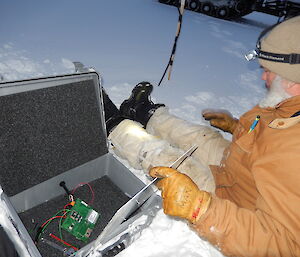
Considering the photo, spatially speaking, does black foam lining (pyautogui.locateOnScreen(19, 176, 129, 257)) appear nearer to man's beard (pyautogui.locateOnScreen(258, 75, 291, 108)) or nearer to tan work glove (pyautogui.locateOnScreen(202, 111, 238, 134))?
tan work glove (pyautogui.locateOnScreen(202, 111, 238, 134))

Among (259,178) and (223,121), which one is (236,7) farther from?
(259,178)

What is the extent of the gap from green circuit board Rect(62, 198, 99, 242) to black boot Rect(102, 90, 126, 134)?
58cm

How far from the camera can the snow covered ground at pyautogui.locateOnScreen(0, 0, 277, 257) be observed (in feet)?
4.50

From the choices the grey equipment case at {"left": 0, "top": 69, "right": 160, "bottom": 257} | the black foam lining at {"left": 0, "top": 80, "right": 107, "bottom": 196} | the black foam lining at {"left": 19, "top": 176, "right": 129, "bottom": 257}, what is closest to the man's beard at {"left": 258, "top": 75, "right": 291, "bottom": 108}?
the grey equipment case at {"left": 0, "top": 69, "right": 160, "bottom": 257}

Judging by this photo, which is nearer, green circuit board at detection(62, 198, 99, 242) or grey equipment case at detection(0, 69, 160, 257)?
grey equipment case at detection(0, 69, 160, 257)

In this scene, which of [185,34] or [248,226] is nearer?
[248,226]

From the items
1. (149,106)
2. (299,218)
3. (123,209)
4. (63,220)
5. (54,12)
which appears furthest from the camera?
(54,12)

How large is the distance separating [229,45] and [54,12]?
10.6 feet

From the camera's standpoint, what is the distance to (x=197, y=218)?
0.95 m

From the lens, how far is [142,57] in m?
3.61

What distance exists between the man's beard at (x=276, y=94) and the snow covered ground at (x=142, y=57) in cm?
74

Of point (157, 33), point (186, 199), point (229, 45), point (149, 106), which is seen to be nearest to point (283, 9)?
point (229, 45)

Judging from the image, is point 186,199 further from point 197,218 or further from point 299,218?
point 299,218

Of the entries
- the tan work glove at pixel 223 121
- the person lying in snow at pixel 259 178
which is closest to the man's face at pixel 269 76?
the person lying in snow at pixel 259 178
